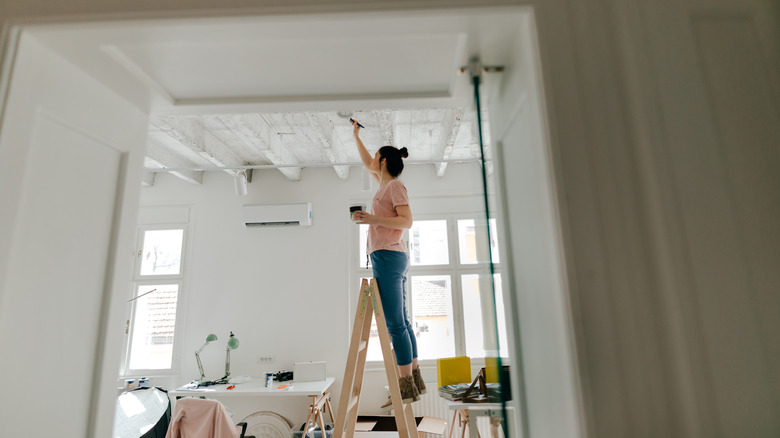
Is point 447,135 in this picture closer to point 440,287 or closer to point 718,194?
point 440,287

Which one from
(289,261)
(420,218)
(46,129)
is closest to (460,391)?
(46,129)

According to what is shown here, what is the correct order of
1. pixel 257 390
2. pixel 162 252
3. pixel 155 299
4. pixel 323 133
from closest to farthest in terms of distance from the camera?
pixel 323 133 → pixel 257 390 → pixel 155 299 → pixel 162 252

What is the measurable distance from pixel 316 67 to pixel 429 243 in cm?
348

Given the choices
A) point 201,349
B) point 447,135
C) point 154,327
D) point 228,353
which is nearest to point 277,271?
point 228,353

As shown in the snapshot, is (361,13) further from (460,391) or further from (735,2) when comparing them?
(460,391)

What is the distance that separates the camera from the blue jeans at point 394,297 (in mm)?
1752

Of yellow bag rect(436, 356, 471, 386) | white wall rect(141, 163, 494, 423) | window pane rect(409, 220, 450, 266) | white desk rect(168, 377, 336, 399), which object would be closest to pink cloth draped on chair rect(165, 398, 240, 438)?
white desk rect(168, 377, 336, 399)

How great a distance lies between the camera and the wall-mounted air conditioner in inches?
164

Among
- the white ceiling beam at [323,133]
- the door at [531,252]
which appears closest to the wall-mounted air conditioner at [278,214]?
the white ceiling beam at [323,133]

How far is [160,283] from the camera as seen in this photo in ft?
14.1

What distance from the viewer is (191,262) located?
424cm

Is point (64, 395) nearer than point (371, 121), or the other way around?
point (64, 395)

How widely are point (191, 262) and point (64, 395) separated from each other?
145 inches

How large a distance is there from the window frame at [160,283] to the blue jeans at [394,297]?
134 inches
